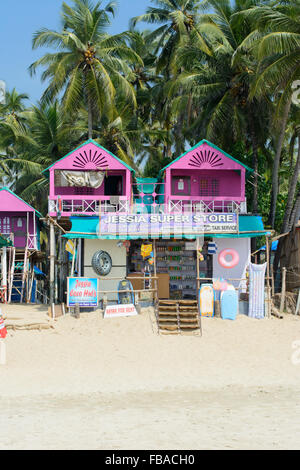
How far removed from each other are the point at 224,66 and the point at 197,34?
10.4ft

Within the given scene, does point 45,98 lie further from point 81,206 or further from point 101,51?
point 81,206

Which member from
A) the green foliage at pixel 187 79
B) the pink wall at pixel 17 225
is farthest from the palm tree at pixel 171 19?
the pink wall at pixel 17 225

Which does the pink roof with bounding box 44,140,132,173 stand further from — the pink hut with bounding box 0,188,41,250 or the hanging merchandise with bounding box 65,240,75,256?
the pink hut with bounding box 0,188,41,250

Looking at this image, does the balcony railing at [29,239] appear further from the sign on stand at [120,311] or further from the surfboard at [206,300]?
the surfboard at [206,300]

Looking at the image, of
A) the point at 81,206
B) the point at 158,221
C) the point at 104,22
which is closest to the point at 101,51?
the point at 104,22

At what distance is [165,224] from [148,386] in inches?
384

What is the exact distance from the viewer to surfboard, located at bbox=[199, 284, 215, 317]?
21.7m

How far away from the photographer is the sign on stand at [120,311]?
21344 millimetres

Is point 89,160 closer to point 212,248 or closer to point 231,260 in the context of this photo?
point 212,248

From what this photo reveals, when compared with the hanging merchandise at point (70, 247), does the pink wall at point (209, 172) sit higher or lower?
higher

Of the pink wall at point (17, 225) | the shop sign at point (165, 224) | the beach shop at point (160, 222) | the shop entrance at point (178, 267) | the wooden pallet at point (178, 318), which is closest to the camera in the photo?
the wooden pallet at point (178, 318)

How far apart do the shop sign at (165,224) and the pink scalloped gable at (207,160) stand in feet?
14.4

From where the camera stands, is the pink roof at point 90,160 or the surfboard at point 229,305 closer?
the surfboard at point 229,305
